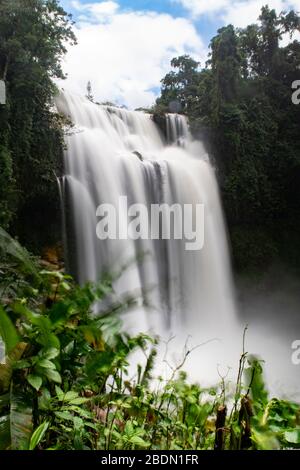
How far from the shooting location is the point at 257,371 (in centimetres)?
127

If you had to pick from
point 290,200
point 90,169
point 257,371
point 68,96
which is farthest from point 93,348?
point 290,200

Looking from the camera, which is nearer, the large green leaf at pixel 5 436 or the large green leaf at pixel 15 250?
the large green leaf at pixel 5 436

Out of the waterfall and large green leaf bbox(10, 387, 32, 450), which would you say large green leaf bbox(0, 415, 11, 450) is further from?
the waterfall

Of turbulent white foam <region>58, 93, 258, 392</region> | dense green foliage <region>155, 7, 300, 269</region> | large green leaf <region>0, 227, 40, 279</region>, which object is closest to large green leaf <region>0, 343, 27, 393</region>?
large green leaf <region>0, 227, 40, 279</region>

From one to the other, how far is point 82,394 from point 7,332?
52cm

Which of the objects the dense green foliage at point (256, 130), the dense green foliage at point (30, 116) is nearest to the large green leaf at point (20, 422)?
the dense green foliage at point (30, 116)

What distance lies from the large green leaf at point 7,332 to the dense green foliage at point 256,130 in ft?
46.5

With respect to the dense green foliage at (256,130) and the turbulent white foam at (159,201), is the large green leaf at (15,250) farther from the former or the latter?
the dense green foliage at (256,130)

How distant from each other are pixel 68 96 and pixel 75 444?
11848 millimetres

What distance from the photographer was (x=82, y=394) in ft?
4.43

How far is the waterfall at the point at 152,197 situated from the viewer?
9953 millimetres

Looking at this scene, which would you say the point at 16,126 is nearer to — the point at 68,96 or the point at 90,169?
the point at 90,169

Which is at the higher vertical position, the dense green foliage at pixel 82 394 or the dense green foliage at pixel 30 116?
the dense green foliage at pixel 30 116

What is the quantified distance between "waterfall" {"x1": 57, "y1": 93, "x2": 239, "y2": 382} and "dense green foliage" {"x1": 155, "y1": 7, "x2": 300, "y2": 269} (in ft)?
2.92
